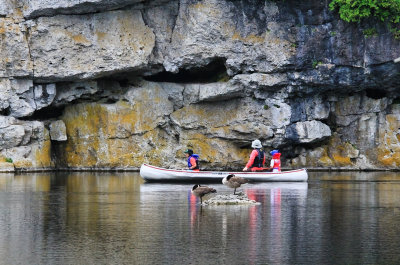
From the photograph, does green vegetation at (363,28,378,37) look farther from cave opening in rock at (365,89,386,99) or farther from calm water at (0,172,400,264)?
calm water at (0,172,400,264)

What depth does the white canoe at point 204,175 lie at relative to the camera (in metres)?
39.6

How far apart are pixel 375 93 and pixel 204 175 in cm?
1783

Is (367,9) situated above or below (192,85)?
above

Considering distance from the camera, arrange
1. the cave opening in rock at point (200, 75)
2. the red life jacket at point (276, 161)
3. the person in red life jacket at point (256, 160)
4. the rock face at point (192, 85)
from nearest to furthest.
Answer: the person in red life jacket at point (256, 160)
the red life jacket at point (276, 161)
the rock face at point (192, 85)
the cave opening in rock at point (200, 75)

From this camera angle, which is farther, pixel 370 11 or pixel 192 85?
pixel 192 85

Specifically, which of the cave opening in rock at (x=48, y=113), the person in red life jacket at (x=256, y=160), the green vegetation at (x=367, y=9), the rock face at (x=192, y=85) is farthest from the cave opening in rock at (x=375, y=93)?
the cave opening in rock at (x=48, y=113)

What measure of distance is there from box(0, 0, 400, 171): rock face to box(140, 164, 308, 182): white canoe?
10.2 m

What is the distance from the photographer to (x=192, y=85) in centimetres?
5122

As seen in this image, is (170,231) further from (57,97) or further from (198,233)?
(57,97)

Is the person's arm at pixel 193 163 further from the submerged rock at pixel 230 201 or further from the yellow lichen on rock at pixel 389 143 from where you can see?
the yellow lichen on rock at pixel 389 143

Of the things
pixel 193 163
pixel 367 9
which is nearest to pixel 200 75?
pixel 367 9

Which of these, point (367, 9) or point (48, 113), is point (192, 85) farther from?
point (367, 9)

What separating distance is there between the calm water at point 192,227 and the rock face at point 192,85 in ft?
50.3

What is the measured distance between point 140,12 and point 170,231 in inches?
1188
